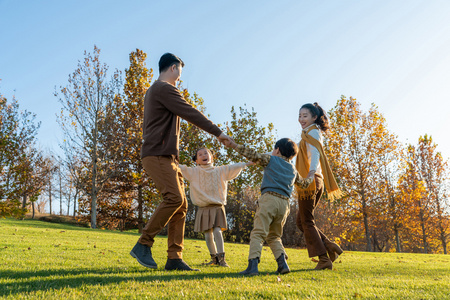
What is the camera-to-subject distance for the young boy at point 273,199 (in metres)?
4.05

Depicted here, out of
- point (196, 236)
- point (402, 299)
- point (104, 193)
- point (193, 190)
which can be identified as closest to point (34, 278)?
point (193, 190)

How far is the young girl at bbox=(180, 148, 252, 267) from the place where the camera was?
16.8 feet

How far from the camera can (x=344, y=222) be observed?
23.9m

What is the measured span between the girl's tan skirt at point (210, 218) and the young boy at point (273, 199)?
3.35ft

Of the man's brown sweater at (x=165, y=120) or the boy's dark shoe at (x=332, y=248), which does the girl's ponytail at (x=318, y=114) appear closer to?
the boy's dark shoe at (x=332, y=248)

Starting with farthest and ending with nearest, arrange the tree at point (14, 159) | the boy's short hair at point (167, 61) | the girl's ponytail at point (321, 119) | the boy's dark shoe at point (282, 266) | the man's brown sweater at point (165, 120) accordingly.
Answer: the tree at point (14, 159)
the girl's ponytail at point (321, 119)
the boy's short hair at point (167, 61)
the boy's dark shoe at point (282, 266)
the man's brown sweater at point (165, 120)

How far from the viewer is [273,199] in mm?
4172

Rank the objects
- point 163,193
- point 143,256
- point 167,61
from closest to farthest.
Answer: point 143,256 → point 163,193 → point 167,61

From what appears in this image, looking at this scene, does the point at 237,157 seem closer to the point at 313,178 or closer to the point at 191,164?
the point at 191,164

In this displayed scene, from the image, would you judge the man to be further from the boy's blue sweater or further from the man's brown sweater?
the boy's blue sweater

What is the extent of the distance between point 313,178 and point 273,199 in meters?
0.82

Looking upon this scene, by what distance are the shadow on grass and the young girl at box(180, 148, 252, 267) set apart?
132 centimetres

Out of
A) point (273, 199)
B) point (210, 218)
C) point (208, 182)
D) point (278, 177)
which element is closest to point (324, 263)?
point (273, 199)

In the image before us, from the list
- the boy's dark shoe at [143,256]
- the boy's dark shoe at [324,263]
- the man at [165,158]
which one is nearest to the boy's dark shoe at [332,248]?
the boy's dark shoe at [324,263]
